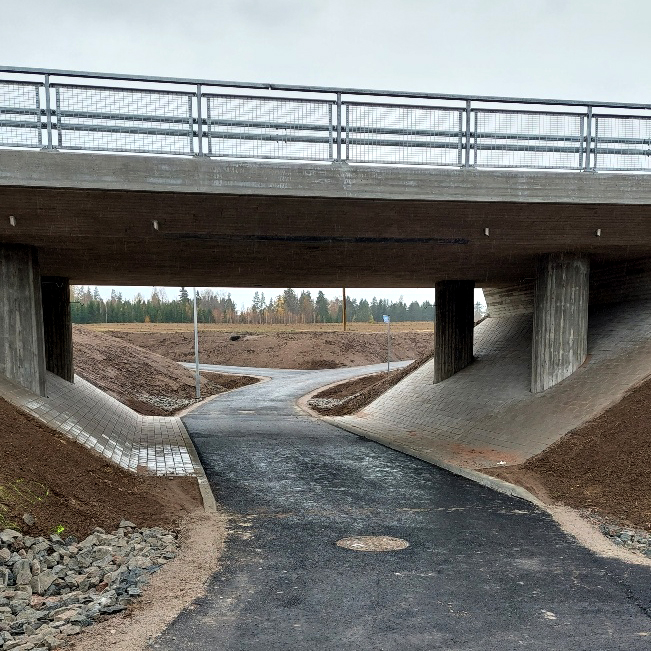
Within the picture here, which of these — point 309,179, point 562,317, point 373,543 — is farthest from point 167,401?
point 373,543

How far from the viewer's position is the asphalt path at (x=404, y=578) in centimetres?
591

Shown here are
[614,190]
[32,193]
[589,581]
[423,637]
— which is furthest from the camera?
[614,190]

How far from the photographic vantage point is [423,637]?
231 inches

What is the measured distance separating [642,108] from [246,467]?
42.1ft

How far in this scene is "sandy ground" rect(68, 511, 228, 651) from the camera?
5766 millimetres

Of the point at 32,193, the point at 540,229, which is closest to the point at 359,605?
the point at 32,193

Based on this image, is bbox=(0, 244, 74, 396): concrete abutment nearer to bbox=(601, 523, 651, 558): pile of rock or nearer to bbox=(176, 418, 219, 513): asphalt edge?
bbox=(176, 418, 219, 513): asphalt edge

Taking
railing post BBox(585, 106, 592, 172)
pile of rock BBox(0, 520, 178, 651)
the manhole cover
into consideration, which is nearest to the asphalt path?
the manhole cover

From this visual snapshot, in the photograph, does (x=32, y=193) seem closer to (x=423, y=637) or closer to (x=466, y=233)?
(x=466, y=233)

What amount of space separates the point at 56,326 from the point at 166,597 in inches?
728

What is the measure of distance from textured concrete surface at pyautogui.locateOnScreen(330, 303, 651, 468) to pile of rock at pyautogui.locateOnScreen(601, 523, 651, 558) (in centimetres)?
461

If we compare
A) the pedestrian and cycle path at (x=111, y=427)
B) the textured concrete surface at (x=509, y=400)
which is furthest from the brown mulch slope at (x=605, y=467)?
the pedestrian and cycle path at (x=111, y=427)

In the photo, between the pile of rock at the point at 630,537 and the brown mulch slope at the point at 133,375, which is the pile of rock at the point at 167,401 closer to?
the brown mulch slope at the point at 133,375

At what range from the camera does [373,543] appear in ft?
29.1
